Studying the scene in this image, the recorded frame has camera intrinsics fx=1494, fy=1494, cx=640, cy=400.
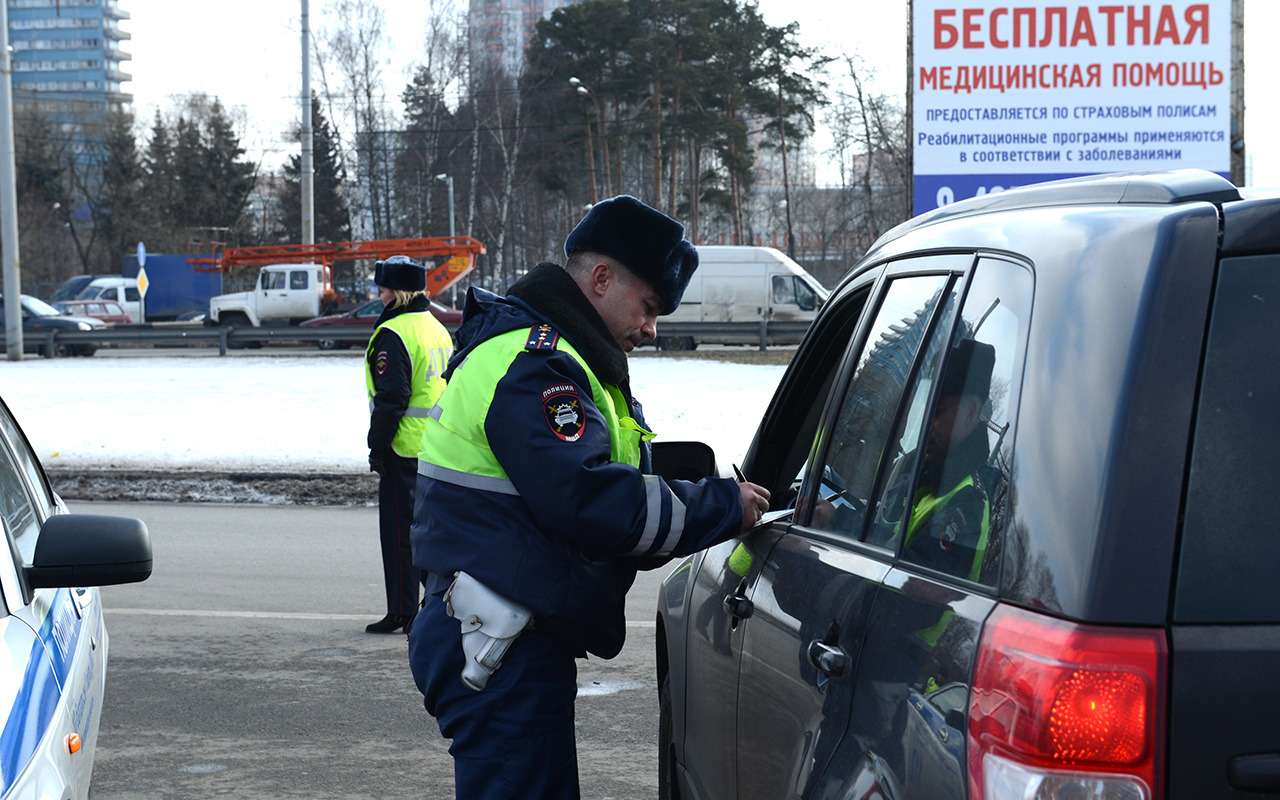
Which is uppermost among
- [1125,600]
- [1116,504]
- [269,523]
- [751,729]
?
[1116,504]

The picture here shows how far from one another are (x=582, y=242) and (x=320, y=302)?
41.5 metres

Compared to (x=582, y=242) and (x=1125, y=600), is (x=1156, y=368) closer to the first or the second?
(x=1125, y=600)

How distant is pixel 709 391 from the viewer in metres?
21.0

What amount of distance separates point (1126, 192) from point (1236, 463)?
1.58ft

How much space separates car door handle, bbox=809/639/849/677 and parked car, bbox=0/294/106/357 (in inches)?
1247

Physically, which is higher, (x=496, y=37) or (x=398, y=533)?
(x=496, y=37)

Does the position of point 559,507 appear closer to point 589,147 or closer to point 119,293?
point 119,293

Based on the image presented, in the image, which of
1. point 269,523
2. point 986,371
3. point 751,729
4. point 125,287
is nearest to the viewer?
point 986,371

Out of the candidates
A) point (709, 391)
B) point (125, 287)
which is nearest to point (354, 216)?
point (125, 287)

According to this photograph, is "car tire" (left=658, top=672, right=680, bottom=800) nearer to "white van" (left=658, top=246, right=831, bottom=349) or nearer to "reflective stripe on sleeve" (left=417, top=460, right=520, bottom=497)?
"reflective stripe on sleeve" (left=417, top=460, right=520, bottom=497)

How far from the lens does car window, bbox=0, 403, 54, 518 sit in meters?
3.80

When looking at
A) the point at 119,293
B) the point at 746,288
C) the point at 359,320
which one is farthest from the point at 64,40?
the point at 746,288

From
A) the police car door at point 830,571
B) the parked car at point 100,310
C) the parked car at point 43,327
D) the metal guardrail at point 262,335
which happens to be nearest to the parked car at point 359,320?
→ the metal guardrail at point 262,335

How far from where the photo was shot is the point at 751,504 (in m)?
3.16
